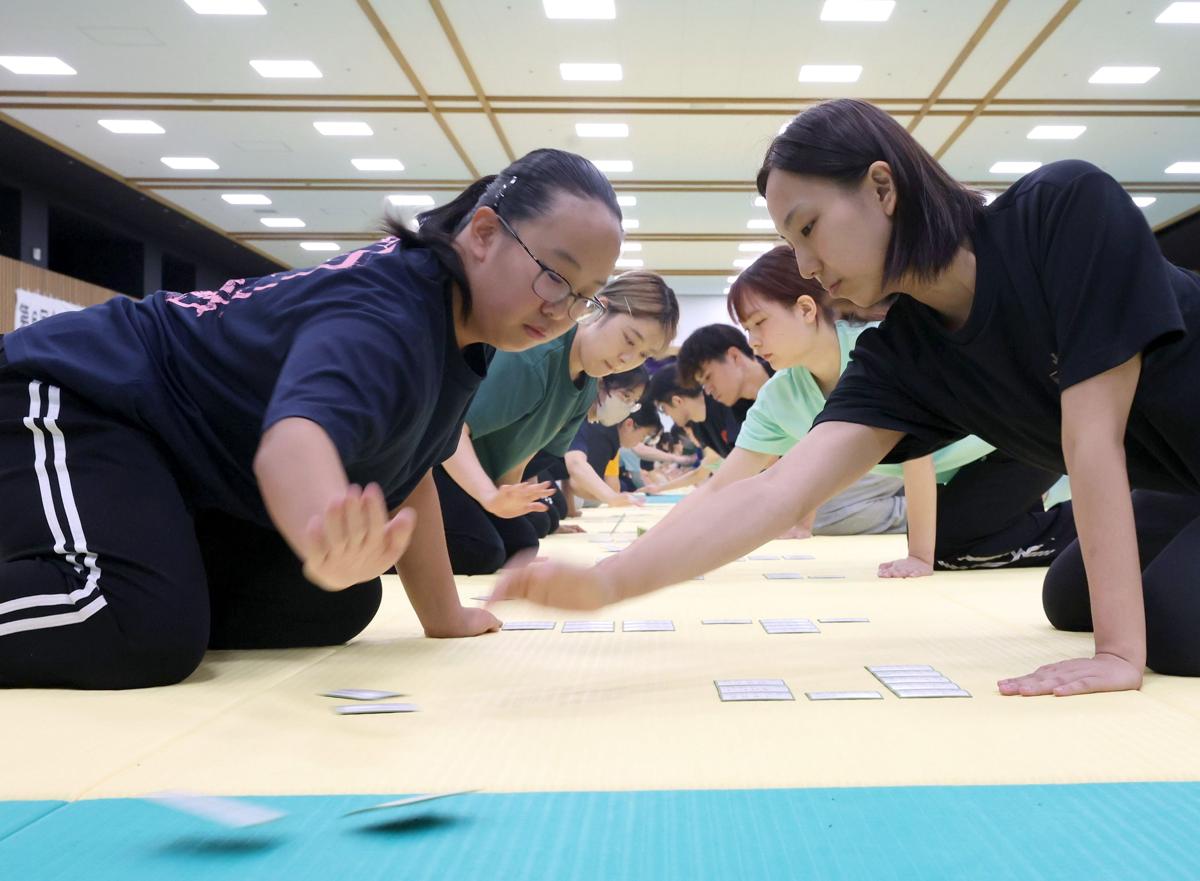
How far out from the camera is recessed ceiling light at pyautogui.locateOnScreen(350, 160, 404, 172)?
9.16 m

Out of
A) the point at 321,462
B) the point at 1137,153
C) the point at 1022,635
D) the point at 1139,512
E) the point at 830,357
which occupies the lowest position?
the point at 1022,635

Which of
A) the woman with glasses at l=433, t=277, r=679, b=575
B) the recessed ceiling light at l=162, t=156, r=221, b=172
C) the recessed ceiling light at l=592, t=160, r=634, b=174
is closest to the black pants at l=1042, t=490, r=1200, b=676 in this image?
the woman with glasses at l=433, t=277, r=679, b=575

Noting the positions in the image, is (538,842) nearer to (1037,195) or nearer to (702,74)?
(1037,195)

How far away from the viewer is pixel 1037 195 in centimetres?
147

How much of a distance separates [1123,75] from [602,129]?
3.95m

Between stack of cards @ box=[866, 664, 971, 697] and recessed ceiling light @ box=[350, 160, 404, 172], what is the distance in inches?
337

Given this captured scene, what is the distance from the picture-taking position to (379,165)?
927 centimetres

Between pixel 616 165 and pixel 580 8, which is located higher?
pixel 580 8

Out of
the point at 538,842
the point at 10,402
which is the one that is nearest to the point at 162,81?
the point at 10,402

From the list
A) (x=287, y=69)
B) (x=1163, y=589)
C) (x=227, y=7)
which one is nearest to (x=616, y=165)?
(x=287, y=69)

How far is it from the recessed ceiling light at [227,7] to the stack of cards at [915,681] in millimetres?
6080

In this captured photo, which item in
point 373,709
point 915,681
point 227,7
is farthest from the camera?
point 227,7

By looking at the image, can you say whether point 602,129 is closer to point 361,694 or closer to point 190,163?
point 190,163

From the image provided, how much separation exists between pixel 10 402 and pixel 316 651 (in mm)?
625
